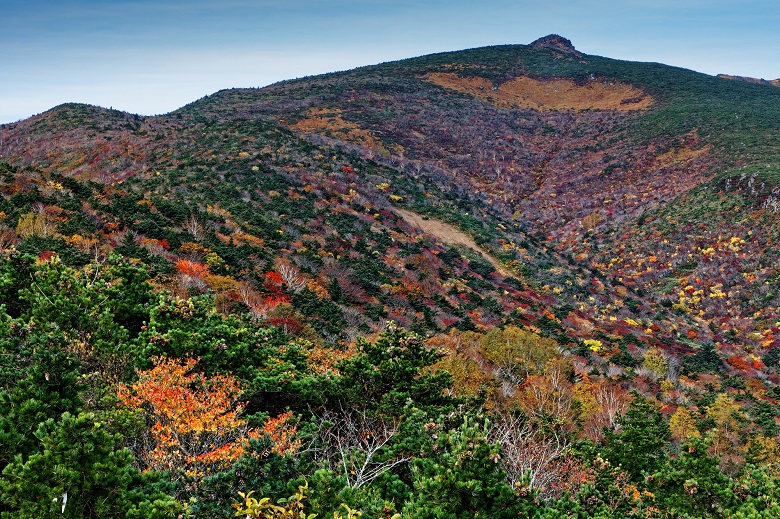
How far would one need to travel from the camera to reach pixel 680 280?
156ft

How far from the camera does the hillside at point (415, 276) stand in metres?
10.8

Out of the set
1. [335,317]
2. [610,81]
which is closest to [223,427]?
[335,317]

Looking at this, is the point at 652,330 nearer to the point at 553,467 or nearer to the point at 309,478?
the point at 553,467

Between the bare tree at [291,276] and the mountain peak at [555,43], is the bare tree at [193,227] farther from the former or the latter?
the mountain peak at [555,43]

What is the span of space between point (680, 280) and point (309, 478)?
48.5 meters

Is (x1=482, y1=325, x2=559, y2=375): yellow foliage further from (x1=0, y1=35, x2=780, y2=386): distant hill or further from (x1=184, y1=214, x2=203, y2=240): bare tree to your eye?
(x1=184, y1=214, x2=203, y2=240): bare tree

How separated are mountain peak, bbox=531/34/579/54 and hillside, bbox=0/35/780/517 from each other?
155ft

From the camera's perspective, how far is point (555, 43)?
141750 mm

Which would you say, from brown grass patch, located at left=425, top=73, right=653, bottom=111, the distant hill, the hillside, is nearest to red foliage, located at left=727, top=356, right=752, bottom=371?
the hillside

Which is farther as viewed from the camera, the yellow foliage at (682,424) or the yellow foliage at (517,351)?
the yellow foliage at (517,351)

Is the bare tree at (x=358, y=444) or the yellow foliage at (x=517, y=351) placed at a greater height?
the bare tree at (x=358, y=444)

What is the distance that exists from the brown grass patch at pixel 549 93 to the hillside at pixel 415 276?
422 centimetres

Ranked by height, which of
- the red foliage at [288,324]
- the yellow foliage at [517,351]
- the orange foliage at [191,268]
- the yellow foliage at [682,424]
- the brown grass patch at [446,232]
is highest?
the orange foliage at [191,268]

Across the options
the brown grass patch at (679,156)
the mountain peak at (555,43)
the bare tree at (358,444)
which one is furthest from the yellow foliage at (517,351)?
the mountain peak at (555,43)
